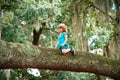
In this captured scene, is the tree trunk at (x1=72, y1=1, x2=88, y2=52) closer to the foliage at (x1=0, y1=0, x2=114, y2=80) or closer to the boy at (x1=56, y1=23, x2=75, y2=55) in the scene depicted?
the foliage at (x1=0, y1=0, x2=114, y2=80)

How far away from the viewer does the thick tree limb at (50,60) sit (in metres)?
4.42

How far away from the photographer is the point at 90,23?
27.3 feet

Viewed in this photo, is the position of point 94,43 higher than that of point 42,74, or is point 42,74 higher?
point 94,43

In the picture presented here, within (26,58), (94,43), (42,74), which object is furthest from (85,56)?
(94,43)

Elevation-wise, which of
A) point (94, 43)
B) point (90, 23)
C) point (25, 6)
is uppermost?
point (25, 6)

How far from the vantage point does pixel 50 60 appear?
468cm

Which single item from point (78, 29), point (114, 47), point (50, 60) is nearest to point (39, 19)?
point (78, 29)

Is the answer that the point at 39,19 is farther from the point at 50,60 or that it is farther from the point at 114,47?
the point at 50,60

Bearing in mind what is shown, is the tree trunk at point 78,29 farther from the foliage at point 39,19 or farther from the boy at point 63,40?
the boy at point 63,40

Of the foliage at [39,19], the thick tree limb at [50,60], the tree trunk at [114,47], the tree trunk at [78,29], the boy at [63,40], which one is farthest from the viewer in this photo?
the foliage at [39,19]

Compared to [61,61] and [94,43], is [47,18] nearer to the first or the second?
[94,43]

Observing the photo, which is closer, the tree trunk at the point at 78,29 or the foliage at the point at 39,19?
the tree trunk at the point at 78,29

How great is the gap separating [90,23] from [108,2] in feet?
8.98

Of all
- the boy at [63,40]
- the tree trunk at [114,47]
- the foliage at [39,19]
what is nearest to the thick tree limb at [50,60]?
the boy at [63,40]
